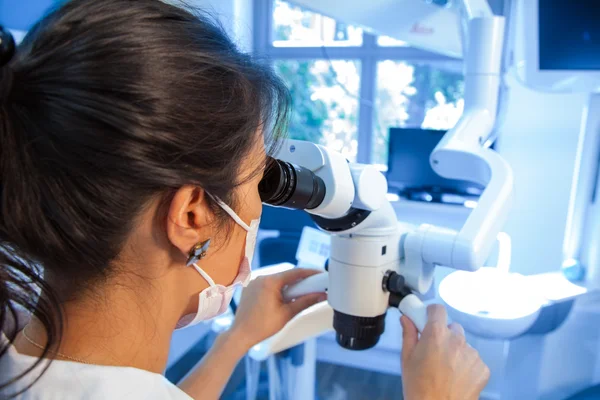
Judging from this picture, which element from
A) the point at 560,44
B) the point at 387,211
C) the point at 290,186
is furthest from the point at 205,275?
the point at 560,44

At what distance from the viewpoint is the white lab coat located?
447 mm

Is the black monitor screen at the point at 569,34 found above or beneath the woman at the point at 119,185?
above

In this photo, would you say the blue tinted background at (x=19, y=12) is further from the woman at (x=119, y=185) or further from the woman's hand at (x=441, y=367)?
the woman's hand at (x=441, y=367)

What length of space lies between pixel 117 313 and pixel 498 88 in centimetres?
79

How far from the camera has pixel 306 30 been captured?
266cm

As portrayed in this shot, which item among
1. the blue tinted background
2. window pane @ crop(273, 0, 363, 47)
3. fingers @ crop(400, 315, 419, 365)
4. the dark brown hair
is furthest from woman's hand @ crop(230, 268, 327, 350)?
window pane @ crop(273, 0, 363, 47)

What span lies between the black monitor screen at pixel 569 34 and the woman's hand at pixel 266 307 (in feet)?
2.10

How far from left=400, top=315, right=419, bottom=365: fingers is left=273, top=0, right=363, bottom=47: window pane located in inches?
82.5

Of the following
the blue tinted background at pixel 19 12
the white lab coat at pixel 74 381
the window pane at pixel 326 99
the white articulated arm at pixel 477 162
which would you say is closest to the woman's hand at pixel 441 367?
the white articulated arm at pixel 477 162

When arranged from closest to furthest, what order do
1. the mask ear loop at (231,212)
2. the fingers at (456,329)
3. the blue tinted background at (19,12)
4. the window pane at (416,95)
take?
the mask ear loop at (231,212) < the fingers at (456,329) < the blue tinted background at (19,12) < the window pane at (416,95)

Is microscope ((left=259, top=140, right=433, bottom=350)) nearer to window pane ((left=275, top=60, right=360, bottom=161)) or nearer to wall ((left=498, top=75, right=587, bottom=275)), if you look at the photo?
wall ((left=498, top=75, right=587, bottom=275))

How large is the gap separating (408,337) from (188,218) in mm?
399

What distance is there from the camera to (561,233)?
193 centimetres

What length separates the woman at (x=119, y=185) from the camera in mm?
417
